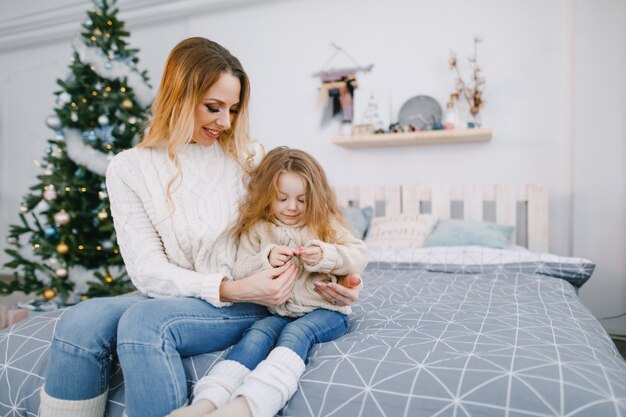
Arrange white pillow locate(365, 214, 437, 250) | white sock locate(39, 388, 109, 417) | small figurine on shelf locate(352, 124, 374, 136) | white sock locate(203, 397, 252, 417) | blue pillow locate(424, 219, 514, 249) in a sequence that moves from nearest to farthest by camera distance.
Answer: white sock locate(203, 397, 252, 417)
white sock locate(39, 388, 109, 417)
blue pillow locate(424, 219, 514, 249)
white pillow locate(365, 214, 437, 250)
small figurine on shelf locate(352, 124, 374, 136)

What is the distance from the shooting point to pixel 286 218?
1225 millimetres

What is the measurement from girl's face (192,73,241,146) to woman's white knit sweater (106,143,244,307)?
10 centimetres

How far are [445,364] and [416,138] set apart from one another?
2.14 m

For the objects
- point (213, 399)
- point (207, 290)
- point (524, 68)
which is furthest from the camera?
point (524, 68)

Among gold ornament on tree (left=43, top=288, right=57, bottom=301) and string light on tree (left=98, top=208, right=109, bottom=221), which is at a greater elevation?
string light on tree (left=98, top=208, right=109, bottom=221)

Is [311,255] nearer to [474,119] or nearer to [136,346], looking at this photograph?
[136,346]

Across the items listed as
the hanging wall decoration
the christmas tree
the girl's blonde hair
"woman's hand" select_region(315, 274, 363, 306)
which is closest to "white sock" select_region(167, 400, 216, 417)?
"woman's hand" select_region(315, 274, 363, 306)

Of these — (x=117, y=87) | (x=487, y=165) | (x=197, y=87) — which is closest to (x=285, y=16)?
(x=117, y=87)

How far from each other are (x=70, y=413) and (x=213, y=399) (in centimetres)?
32

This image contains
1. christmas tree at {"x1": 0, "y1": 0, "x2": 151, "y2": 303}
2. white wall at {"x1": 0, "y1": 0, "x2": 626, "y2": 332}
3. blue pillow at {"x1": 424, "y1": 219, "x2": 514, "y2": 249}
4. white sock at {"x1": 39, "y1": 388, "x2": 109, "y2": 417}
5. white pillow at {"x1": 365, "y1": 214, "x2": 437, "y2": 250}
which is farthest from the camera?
christmas tree at {"x1": 0, "y1": 0, "x2": 151, "y2": 303}

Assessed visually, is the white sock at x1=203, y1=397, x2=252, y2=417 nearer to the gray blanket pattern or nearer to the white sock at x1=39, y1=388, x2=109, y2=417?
the gray blanket pattern

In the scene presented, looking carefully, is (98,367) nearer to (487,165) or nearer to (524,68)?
(487,165)

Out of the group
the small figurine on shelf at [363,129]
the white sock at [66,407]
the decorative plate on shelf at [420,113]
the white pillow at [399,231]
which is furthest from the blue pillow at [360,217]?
the white sock at [66,407]

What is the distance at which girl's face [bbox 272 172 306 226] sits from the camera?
1.20m
